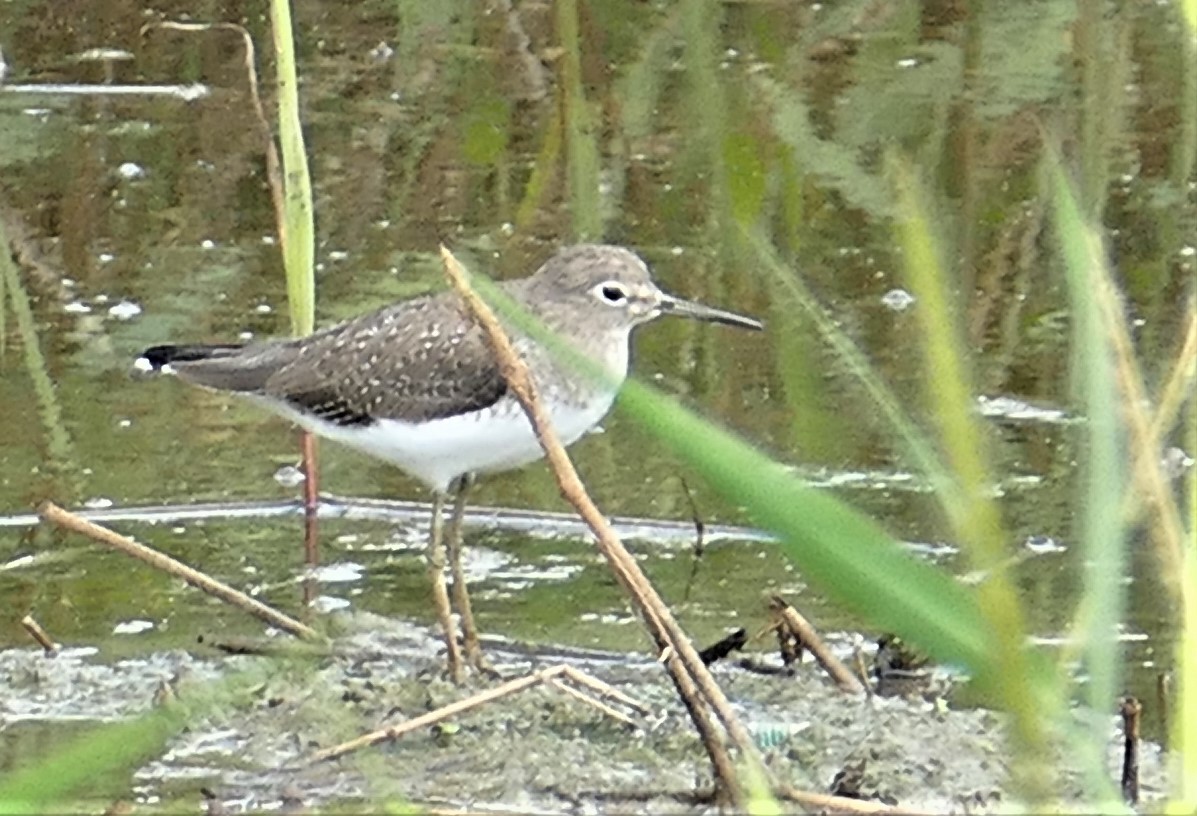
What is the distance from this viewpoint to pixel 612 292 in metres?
5.01

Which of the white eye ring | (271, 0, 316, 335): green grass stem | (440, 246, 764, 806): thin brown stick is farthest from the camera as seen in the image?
the white eye ring

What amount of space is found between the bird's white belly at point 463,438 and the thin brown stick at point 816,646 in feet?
1.60

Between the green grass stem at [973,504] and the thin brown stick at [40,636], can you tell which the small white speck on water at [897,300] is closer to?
the thin brown stick at [40,636]

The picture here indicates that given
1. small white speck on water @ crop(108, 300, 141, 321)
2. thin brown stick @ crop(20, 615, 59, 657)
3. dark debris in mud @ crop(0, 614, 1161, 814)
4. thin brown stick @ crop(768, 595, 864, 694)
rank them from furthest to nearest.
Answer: small white speck on water @ crop(108, 300, 141, 321) → thin brown stick @ crop(20, 615, 59, 657) → thin brown stick @ crop(768, 595, 864, 694) → dark debris in mud @ crop(0, 614, 1161, 814)

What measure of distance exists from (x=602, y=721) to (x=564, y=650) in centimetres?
31

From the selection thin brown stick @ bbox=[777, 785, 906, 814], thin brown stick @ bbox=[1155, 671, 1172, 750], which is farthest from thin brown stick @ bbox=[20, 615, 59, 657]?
thin brown stick @ bbox=[1155, 671, 1172, 750]

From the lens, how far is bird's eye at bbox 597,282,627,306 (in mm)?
5000

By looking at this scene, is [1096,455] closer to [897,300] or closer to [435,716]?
[435,716]

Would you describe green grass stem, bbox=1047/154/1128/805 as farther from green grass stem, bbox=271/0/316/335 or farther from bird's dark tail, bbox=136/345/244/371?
bird's dark tail, bbox=136/345/244/371

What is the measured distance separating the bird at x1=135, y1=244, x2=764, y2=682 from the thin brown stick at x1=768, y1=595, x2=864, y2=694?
517 mm

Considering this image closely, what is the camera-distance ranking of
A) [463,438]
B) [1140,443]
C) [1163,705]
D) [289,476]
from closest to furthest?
[1140,443], [1163,705], [463,438], [289,476]

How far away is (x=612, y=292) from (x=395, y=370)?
1.44ft

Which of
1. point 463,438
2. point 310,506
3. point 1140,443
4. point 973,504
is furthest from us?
point 310,506

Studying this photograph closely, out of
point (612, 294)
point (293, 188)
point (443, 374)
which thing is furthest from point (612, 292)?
point (293, 188)
